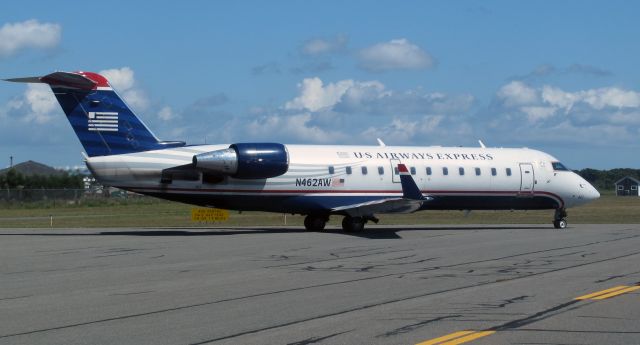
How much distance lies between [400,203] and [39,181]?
77.4 metres

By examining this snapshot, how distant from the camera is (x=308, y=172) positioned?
3031 cm

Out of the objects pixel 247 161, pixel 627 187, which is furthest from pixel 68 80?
pixel 627 187

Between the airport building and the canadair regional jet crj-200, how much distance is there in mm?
117500

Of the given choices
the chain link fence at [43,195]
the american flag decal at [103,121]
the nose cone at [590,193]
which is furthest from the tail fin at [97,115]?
the chain link fence at [43,195]

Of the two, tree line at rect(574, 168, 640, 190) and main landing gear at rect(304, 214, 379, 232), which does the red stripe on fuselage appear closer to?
main landing gear at rect(304, 214, 379, 232)

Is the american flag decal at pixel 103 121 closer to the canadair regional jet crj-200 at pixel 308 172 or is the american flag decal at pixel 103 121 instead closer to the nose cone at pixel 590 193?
the canadair regional jet crj-200 at pixel 308 172

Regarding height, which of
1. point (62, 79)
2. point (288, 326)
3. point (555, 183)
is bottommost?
point (288, 326)

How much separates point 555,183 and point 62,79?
1855cm

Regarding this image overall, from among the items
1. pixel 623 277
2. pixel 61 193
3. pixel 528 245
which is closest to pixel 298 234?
pixel 528 245

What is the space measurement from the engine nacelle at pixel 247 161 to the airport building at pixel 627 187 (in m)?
125

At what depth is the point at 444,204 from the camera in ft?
108

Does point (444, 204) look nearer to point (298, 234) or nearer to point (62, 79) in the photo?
point (298, 234)

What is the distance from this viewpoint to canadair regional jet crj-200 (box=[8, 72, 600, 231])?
28.1 meters

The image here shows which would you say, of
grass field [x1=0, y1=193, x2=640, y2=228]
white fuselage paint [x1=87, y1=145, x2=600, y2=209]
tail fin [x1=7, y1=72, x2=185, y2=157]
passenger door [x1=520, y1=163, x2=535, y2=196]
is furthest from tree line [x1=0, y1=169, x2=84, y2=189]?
passenger door [x1=520, y1=163, x2=535, y2=196]
